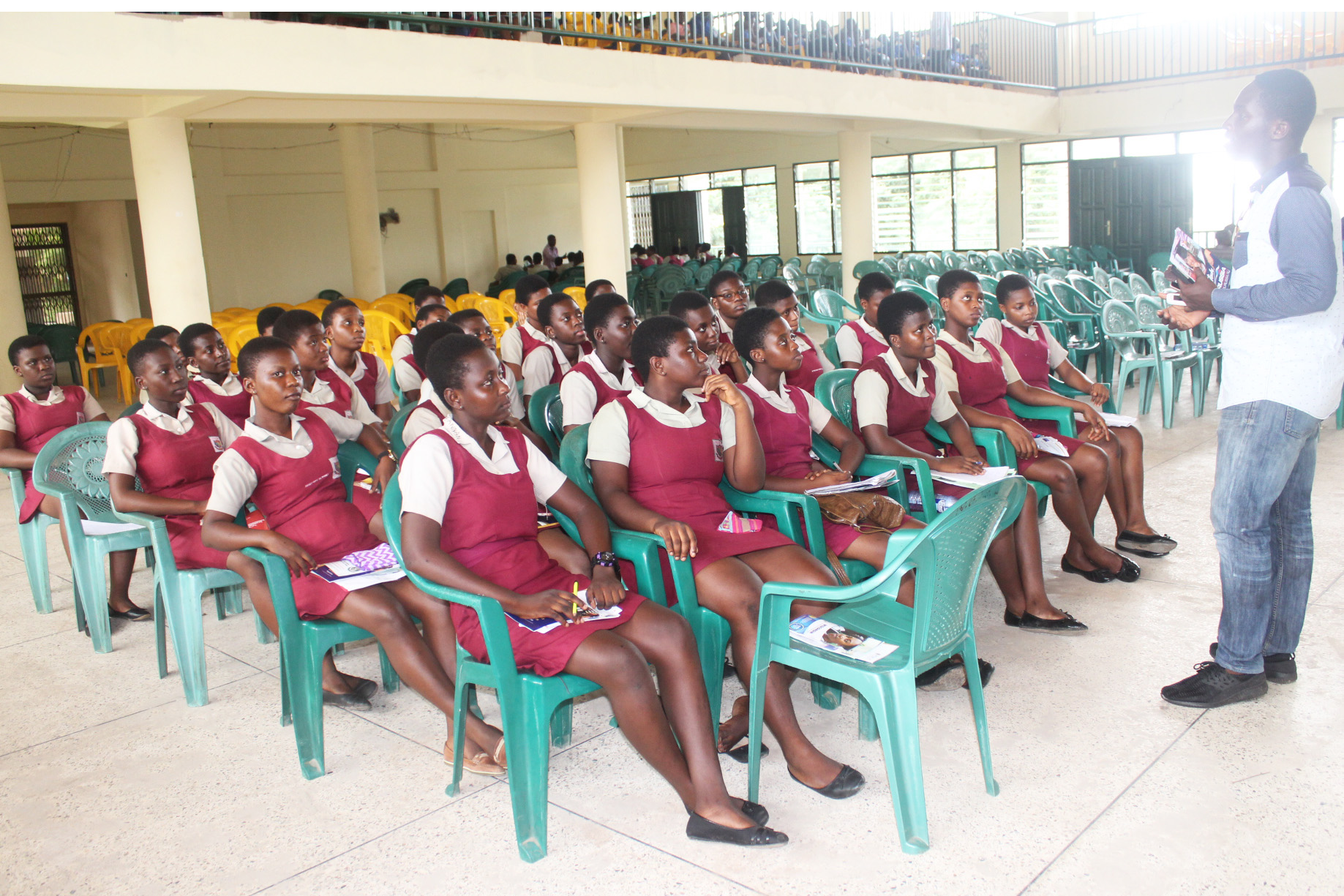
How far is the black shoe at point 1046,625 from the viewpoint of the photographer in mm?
3264

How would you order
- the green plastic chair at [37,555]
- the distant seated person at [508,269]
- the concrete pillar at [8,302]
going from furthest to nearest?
the distant seated person at [508,269] → the concrete pillar at [8,302] → the green plastic chair at [37,555]

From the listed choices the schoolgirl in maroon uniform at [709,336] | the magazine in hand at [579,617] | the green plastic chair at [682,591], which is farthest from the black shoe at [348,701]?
the schoolgirl in maroon uniform at [709,336]

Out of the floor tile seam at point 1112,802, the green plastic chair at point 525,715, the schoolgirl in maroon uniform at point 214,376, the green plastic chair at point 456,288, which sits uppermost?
the green plastic chair at point 456,288

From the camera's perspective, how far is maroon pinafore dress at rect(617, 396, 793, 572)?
2.79 m

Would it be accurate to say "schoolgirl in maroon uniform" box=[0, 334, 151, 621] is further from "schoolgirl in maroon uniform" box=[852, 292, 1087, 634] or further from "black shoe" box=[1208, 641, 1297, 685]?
"black shoe" box=[1208, 641, 1297, 685]

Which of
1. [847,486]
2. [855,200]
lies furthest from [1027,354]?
[855,200]

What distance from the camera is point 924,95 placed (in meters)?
12.6

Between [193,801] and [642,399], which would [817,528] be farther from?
[193,801]

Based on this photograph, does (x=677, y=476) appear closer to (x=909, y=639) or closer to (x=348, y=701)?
(x=909, y=639)

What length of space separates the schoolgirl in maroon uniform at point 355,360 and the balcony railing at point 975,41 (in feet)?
16.8

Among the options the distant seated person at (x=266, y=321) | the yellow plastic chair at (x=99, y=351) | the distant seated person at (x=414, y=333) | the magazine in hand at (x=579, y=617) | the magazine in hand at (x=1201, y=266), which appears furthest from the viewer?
the yellow plastic chair at (x=99, y=351)

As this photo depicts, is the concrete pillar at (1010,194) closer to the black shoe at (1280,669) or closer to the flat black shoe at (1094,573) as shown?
the flat black shoe at (1094,573)

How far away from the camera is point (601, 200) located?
10883 millimetres

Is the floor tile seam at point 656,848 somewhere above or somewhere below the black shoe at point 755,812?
below
